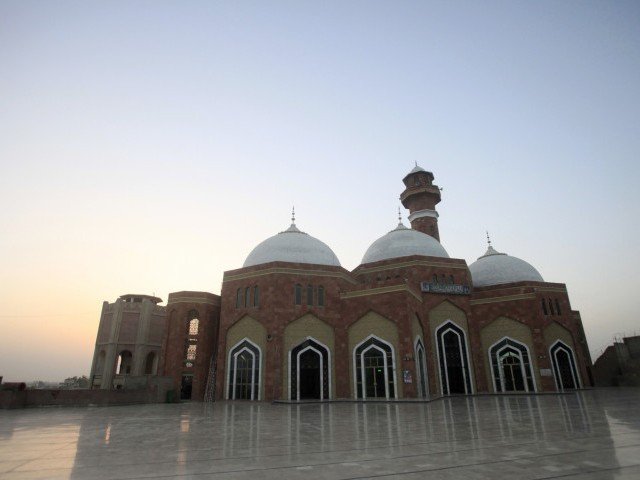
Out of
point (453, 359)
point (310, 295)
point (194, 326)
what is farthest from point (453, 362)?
point (194, 326)

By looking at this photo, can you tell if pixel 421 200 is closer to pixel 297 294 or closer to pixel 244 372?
pixel 297 294

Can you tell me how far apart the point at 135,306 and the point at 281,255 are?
716 inches

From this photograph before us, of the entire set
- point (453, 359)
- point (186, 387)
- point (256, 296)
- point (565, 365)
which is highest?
point (256, 296)

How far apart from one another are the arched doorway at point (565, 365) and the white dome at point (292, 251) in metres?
20.0

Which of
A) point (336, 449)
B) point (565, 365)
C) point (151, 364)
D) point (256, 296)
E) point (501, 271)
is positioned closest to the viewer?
point (336, 449)

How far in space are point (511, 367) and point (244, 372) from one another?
19732 mm

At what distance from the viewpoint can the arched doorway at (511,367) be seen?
91.4 ft

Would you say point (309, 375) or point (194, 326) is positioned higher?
point (194, 326)

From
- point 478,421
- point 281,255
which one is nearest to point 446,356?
point 281,255

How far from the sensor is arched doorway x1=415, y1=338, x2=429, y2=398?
24319 mm

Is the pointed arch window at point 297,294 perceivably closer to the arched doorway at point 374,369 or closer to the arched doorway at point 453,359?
the arched doorway at point 374,369

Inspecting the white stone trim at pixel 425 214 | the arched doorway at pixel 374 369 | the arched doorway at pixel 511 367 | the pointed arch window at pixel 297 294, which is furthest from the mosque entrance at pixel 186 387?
the white stone trim at pixel 425 214

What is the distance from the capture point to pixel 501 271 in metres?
36.5

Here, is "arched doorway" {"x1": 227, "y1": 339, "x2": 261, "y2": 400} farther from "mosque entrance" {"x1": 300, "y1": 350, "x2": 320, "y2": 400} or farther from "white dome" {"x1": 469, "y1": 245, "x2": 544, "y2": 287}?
"white dome" {"x1": 469, "y1": 245, "x2": 544, "y2": 287}
